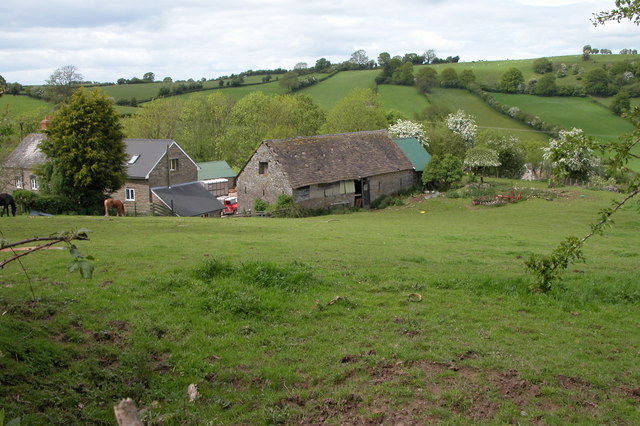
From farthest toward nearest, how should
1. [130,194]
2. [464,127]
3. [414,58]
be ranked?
1. [414,58]
2. [464,127]
3. [130,194]

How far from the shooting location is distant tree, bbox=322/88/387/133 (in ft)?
259

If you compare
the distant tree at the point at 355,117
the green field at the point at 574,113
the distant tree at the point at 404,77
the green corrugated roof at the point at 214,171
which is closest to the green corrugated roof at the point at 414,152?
the distant tree at the point at 355,117

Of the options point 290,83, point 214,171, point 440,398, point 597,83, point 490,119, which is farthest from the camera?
point 290,83

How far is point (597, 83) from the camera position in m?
97.3

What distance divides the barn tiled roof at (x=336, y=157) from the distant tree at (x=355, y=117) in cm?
1970

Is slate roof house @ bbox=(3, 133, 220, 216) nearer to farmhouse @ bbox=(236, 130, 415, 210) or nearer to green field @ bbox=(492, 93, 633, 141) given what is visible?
farmhouse @ bbox=(236, 130, 415, 210)

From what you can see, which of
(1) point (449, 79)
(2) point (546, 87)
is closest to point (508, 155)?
(2) point (546, 87)

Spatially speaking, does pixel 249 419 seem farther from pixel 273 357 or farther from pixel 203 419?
pixel 273 357

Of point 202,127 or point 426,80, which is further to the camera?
point 426,80

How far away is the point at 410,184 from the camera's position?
57.5 metres

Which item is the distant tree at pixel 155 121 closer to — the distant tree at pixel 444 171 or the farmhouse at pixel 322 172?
the farmhouse at pixel 322 172

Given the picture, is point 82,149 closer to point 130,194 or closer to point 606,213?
point 130,194

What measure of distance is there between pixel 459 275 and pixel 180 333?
A: 8.12 metres

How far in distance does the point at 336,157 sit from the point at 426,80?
70.1m
